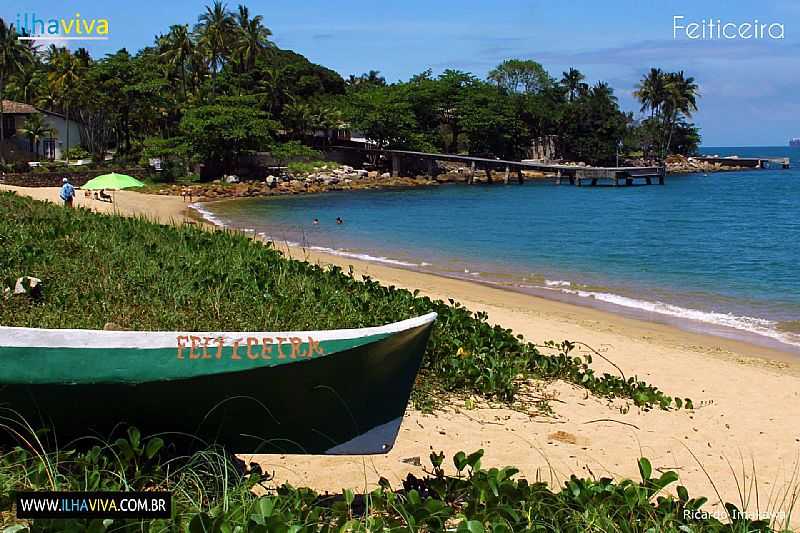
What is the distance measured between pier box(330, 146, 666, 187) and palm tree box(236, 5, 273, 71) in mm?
11741

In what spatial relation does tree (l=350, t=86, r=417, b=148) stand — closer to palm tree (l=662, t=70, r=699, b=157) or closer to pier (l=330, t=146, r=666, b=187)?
pier (l=330, t=146, r=666, b=187)

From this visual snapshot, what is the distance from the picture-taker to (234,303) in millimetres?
7984

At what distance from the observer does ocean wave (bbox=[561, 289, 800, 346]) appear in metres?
15.1

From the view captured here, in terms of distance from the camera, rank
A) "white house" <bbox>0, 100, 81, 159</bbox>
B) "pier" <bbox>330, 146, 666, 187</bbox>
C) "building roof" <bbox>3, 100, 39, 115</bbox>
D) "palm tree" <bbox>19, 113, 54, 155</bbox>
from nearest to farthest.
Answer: "palm tree" <bbox>19, 113, 54, 155</bbox> < "building roof" <bbox>3, 100, 39, 115</bbox> < "white house" <bbox>0, 100, 81, 159</bbox> < "pier" <bbox>330, 146, 666, 187</bbox>

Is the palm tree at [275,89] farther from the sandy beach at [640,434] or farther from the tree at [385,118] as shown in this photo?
Result: the sandy beach at [640,434]

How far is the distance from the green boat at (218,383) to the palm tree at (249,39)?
67.7 meters

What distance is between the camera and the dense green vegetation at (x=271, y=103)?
58.3 m

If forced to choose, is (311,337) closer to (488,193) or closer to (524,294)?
(524,294)

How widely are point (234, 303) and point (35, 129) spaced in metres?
55.2

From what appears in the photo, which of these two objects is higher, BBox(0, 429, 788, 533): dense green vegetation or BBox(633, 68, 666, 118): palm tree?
BBox(633, 68, 666, 118): palm tree

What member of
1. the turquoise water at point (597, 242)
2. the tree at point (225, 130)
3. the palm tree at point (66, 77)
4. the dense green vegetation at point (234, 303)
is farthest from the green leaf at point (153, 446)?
the palm tree at point (66, 77)

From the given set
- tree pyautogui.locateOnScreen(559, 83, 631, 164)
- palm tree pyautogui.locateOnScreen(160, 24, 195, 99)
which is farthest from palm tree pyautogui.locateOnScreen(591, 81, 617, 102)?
palm tree pyautogui.locateOnScreen(160, 24, 195, 99)

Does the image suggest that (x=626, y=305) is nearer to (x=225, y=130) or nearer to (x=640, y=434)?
(x=640, y=434)

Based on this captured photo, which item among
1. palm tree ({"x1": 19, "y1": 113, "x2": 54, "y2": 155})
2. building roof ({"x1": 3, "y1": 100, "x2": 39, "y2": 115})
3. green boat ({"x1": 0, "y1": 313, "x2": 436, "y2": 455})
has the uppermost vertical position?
building roof ({"x1": 3, "y1": 100, "x2": 39, "y2": 115})
